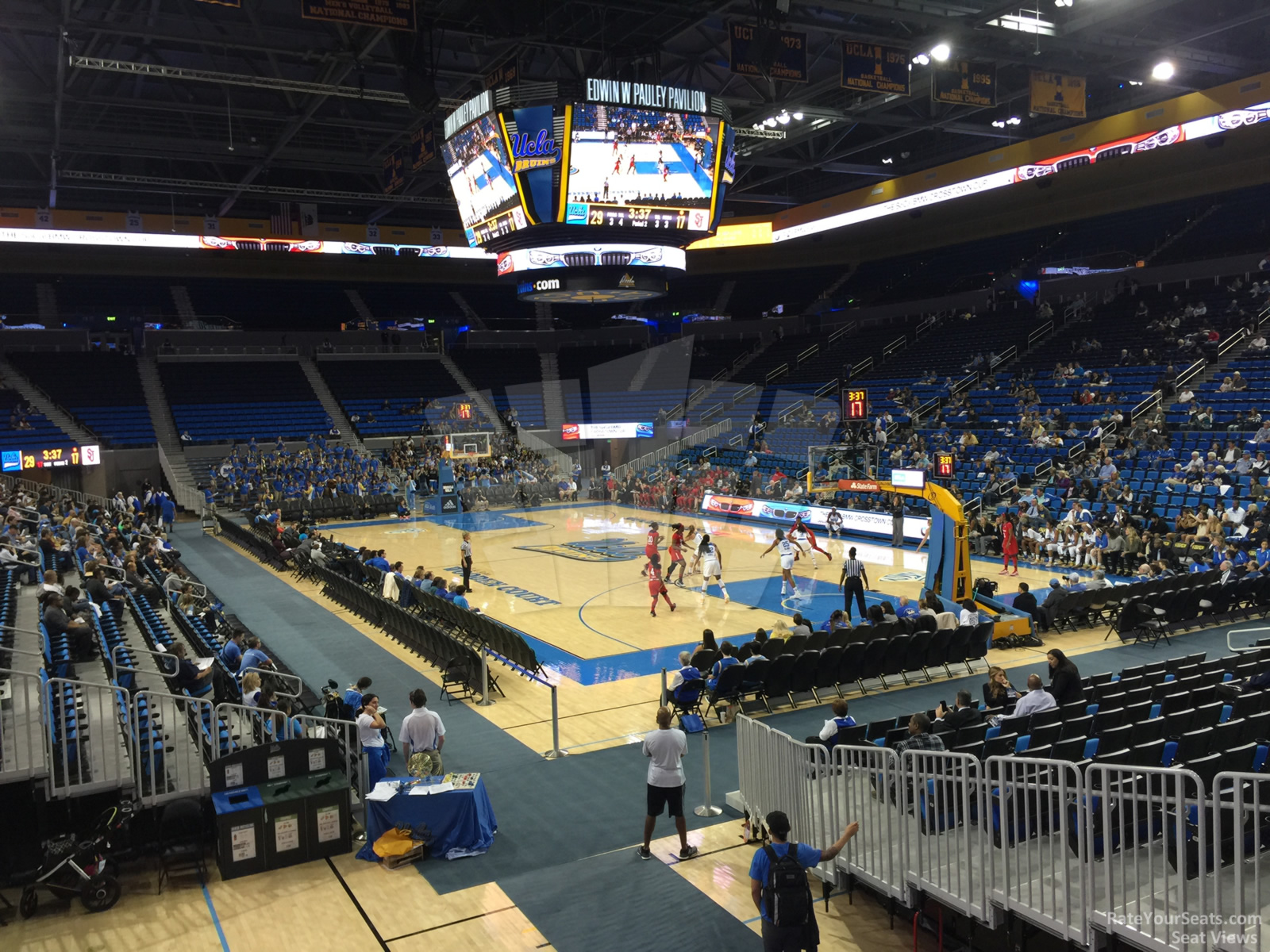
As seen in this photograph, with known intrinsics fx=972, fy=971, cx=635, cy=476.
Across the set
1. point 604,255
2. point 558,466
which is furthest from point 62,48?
point 558,466

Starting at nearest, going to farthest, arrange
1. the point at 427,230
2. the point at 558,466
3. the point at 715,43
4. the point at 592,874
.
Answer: the point at 592,874
the point at 715,43
the point at 558,466
the point at 427,230

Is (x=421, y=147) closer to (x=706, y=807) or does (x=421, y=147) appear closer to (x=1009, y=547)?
(x=1009, y=547)

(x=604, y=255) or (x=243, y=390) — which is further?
(x=243, y=390)

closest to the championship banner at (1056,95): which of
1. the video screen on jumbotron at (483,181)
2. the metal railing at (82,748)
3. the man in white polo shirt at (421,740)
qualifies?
the video screen on jumbotron at (483,181)

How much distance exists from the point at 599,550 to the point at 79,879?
20243mm

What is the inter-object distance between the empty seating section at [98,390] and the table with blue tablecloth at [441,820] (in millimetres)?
37427

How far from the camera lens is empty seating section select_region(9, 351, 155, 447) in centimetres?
4138

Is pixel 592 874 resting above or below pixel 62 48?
below

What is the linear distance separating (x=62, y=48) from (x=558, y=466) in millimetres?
27165

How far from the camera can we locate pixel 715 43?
23.2 metres

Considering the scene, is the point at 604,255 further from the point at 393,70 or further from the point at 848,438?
the point at 848,438

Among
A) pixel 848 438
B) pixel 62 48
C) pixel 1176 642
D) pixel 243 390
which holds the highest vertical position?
pixel 62 48

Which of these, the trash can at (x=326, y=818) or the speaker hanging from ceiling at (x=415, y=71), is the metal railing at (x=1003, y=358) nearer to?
the speaker hanging from ceiling at (x=415, y=71)

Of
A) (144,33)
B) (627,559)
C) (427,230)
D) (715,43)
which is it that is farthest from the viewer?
(427,230)
